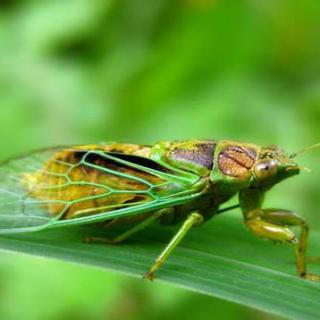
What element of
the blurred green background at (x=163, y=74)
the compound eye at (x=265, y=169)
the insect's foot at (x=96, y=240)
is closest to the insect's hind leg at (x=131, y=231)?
the insect's foot at (x=96, y=240)

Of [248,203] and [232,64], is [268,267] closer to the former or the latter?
[248,203]

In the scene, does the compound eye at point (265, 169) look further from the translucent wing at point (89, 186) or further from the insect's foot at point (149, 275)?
the insect's foot at point (149, 275)

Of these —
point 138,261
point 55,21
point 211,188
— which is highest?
point 55,21

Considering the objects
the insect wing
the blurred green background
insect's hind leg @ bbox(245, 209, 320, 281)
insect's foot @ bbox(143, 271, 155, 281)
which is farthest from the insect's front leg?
the blurred green background

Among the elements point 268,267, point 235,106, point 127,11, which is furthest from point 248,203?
point 127,11

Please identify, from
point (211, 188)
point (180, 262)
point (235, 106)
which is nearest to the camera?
point (180, 262)

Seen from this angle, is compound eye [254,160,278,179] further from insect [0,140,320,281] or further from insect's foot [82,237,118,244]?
insect's foot [82,237,118,244]
